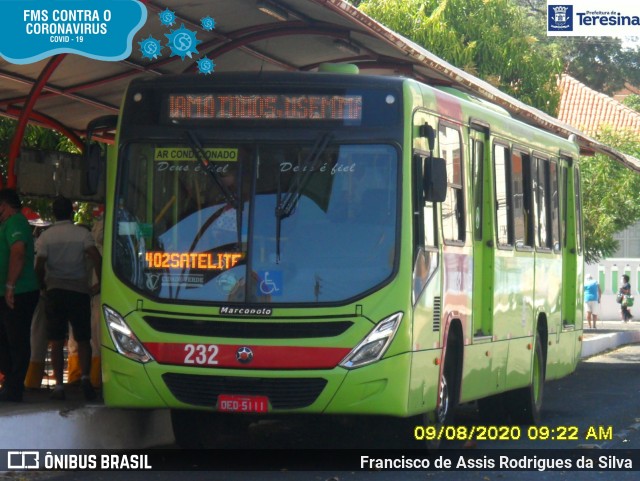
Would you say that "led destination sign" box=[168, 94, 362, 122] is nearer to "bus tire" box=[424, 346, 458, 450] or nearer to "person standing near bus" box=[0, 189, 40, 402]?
"person standing near bus" box=[0, 189, 40, 402]

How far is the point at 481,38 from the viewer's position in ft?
107

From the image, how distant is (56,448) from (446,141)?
155 inches

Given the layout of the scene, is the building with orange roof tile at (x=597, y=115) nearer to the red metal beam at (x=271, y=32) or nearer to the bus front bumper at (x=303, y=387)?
the red metal beam at (x=271, y=32)

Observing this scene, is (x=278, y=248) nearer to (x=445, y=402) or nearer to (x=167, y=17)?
(x=445, y=402)

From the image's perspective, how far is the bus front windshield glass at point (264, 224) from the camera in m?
11.1

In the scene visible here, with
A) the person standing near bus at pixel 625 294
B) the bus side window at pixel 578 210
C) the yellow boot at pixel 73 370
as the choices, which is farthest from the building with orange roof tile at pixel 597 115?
the yellow boot at pixel 73 370

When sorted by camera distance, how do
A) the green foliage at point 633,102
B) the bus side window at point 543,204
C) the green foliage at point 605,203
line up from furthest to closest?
the green foliage at point 633,102 → the green foliage at point 605,203 → the bus side window at point 543,204

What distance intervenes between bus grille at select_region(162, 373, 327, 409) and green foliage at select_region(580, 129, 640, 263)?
26223 millimetres

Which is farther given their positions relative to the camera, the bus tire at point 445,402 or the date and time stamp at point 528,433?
the date and time stamp at point 528,433

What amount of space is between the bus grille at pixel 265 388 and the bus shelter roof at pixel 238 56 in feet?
12.3

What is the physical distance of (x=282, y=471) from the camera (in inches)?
443

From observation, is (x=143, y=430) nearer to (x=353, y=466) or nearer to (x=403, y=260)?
(x=353, y=466)

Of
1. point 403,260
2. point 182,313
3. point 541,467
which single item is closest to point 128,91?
point 182,313

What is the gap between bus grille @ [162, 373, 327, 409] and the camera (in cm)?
1088
